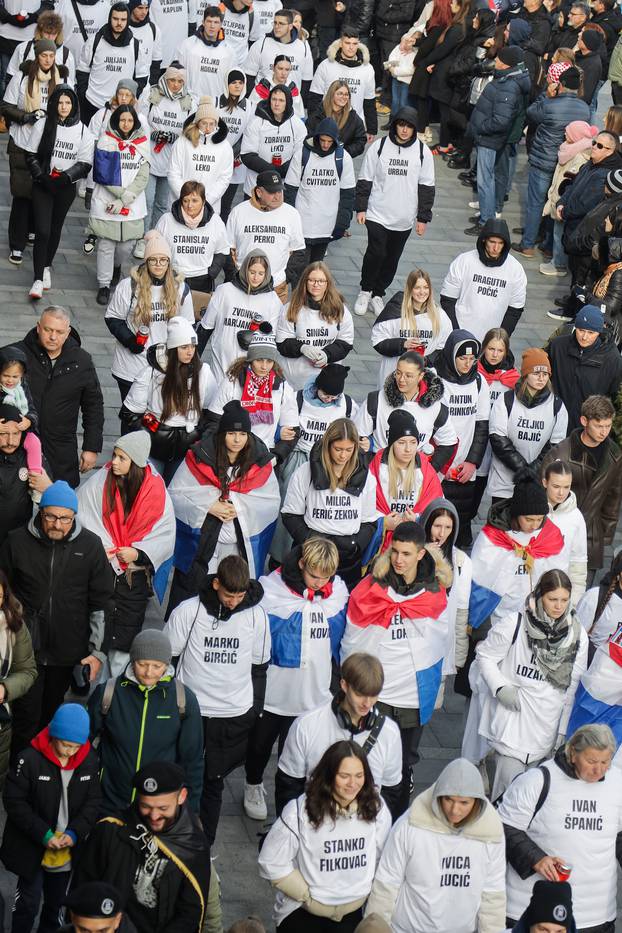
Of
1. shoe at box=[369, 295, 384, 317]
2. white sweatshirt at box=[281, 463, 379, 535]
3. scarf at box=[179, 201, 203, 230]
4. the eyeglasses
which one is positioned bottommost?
shoe at box=[369, 295, 384, 317]

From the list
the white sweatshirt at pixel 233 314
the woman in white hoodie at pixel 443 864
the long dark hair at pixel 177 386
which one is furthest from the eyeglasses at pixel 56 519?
the white sweatshirt at pixel 233 314

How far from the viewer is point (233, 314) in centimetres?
1138

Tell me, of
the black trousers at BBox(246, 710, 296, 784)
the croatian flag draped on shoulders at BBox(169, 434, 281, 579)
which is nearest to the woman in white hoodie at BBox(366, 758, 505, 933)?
the black trousers at BBox(246, 710, 296, 784)

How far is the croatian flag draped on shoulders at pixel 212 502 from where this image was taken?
948 centimetres

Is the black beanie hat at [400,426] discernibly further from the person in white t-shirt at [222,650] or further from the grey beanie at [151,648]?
the grey beanie at [151,648]

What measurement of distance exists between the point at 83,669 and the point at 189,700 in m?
0.90

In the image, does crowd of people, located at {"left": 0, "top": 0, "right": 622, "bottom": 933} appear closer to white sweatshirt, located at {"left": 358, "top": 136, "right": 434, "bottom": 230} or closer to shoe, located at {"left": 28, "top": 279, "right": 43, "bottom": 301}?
white sweatshirt, located at {"left": 358, "top": 136, "right": 434, "bottom": 230}

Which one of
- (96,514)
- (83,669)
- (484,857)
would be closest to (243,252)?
(96,514)

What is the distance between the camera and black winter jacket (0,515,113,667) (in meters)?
7.98

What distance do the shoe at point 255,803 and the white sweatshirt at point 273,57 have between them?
385 inches

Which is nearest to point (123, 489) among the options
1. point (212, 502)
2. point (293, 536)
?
point (212, 502)

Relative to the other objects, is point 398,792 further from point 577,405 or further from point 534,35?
point 534,35

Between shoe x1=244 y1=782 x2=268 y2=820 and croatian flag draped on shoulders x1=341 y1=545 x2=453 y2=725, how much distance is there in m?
0.93

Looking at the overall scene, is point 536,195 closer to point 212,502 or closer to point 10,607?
point 212,502
